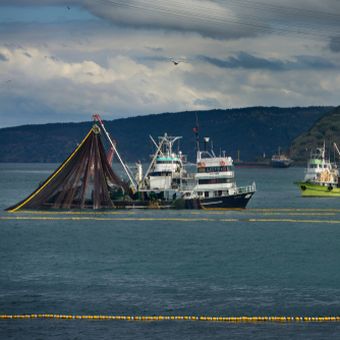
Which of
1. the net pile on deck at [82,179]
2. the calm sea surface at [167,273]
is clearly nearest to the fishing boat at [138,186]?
the net pile on deck at [82,179]

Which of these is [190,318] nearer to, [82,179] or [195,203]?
[195,203]

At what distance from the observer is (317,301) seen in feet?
236

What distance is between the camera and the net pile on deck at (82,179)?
521 ft

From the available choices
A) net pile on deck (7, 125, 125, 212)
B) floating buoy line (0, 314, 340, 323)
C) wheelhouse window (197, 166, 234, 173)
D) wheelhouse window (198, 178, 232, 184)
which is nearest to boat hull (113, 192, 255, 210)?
wheelhouse window (198, 178, 232, 184)

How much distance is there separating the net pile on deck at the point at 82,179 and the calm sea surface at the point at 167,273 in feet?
22.3

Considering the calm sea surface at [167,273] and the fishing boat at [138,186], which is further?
the fishing boat at [138,186]

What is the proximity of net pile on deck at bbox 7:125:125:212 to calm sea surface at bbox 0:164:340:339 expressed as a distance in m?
6.79

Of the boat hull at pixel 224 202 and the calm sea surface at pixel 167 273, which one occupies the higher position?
the boat hull at pixel 224 202

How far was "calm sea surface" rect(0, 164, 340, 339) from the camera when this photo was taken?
206 ft

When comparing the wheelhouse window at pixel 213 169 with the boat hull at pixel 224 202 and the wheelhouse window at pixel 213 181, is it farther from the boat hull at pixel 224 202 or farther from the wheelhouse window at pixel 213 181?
the boat hull at pixel 224 202

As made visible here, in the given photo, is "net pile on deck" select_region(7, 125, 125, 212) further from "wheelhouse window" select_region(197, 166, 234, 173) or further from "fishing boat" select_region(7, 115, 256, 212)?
"wheelhouse window" select_region(197, 166, 234, 173)

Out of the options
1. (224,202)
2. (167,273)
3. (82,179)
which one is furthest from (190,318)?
(82,179)

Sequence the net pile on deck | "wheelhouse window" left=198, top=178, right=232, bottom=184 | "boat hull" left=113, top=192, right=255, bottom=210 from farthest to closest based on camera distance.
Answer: "boat hull" left=113, top=192, right=255, bottom=210
the net pile on deck
"wheelhouse window" left=198, top=178, right=232, bottom=184

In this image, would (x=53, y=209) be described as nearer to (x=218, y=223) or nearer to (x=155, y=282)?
Answer: (x=218, y=223)
